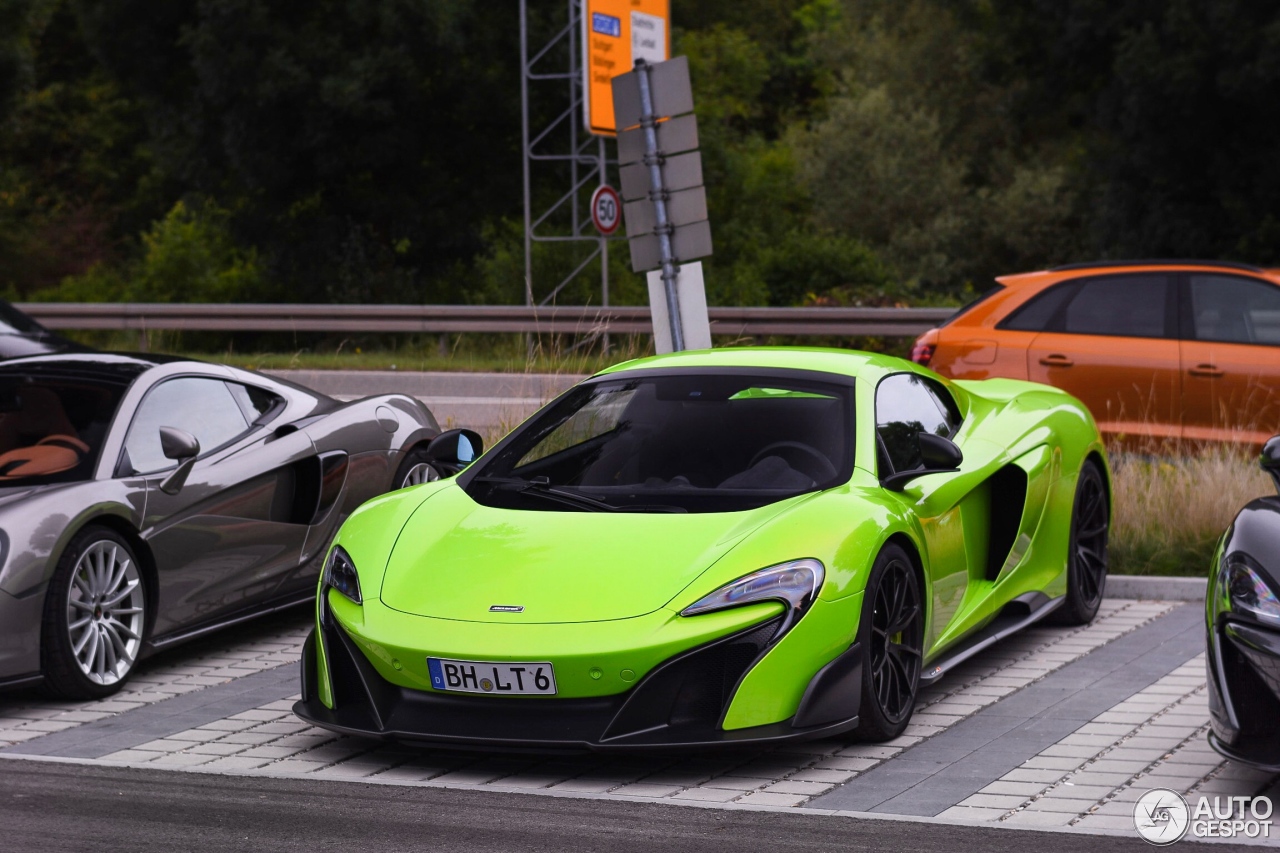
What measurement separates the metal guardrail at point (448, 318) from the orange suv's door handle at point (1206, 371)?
22.4ft

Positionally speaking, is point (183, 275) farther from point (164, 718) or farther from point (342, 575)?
point (342, 575)

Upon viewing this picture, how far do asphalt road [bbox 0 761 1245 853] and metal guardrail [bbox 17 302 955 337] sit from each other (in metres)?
12.8

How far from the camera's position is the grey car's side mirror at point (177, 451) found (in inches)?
278

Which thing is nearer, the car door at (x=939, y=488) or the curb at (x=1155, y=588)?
the car door at (x=939, y=488)

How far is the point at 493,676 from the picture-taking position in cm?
522

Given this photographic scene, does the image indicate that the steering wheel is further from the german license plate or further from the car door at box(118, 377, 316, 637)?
the car door at box(118, 377, 316, 637)

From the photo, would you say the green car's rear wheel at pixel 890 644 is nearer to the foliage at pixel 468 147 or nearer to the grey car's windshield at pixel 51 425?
the grey car's windshield at pixel 51 425

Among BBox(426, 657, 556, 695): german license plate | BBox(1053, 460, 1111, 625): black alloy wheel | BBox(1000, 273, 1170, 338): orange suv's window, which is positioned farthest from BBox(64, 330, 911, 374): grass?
BBox(426, 657, 556, 695): german license plate

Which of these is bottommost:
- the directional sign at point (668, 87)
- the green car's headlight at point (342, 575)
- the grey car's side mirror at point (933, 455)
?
the green car's headlight at point (342, 575)

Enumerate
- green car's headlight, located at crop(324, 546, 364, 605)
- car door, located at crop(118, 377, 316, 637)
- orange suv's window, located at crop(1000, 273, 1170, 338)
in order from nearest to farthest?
green car's headlight, located at crop(324, 546, 364, 605)
car door, located at crop(118, 377, 316, 637)
orange suv's window, located at crop(1000, 273, 1170, 338)

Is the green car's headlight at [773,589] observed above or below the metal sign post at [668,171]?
below

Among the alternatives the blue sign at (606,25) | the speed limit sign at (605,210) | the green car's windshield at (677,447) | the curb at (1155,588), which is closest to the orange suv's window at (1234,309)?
the curb at (1155,588)

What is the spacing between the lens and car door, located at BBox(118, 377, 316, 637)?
280 inches

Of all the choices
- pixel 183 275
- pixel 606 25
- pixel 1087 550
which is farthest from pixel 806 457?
pixel 183 275
